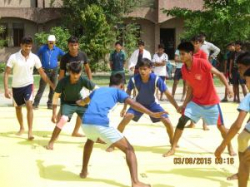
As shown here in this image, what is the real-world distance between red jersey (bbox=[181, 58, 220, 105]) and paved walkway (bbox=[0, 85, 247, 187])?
87 cm

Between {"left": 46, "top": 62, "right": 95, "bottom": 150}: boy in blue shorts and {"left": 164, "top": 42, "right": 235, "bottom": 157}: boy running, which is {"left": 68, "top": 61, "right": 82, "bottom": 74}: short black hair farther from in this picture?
{"left": 164, "top": 42, "right": 235, "bottom": 157}: boy running

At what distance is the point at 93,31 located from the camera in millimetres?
28469

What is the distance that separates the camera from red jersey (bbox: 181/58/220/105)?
22.7 ft

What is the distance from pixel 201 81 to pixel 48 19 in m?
26.1

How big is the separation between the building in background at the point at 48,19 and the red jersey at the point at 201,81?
24888mm

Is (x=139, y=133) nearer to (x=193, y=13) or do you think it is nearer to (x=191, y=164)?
(x=191, y=164)

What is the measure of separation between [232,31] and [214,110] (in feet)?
61.9

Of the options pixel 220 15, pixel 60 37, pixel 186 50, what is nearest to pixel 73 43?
pixel 186 50

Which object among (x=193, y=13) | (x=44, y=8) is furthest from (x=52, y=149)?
(x=44, y=8)

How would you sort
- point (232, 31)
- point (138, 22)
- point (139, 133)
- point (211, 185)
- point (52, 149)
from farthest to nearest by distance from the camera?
point (138, 22) < point (232, 31) < point (139, 133) < point (52, 149) < point (211, 185)

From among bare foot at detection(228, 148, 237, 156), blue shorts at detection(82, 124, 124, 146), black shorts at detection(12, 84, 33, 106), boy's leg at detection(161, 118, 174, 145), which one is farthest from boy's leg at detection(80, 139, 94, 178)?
black shorts at detection(12, 84, 33, 106)

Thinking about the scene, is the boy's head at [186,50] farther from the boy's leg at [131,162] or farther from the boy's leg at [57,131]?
the boy's leg at [57,131]

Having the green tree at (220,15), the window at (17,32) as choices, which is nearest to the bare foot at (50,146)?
the green tree at (220,15)

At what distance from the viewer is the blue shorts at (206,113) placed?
7004 millimetres
